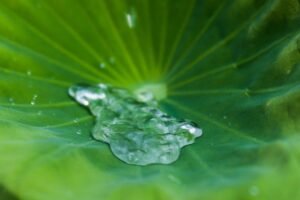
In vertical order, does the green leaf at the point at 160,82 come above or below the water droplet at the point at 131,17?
below

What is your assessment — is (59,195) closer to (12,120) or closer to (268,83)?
(12,120)

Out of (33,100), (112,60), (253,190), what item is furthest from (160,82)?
(253,190)

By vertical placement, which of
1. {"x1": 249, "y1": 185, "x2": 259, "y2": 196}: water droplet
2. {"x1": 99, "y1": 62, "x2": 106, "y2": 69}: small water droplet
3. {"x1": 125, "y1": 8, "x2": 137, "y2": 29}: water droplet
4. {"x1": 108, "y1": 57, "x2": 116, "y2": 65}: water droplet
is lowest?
{"x1": 249, "y1": 185, "x2": 259, "y2": 196}: water droplet

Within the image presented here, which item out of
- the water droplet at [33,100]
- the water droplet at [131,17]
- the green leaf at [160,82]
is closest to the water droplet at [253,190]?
the green leaf at [160,82]

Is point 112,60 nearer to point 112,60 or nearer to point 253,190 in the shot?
point 112,60

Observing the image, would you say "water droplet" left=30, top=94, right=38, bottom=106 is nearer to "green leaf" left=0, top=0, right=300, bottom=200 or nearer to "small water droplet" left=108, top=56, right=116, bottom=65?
"green leaf" left=0, top=0, right=300, bottom=200

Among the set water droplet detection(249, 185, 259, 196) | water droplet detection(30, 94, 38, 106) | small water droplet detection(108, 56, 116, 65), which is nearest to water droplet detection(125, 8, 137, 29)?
small water droplet detection(108, 56, 116, 65)

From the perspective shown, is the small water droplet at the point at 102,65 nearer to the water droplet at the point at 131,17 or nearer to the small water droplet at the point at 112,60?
the small water droplet at the point at 112,60
